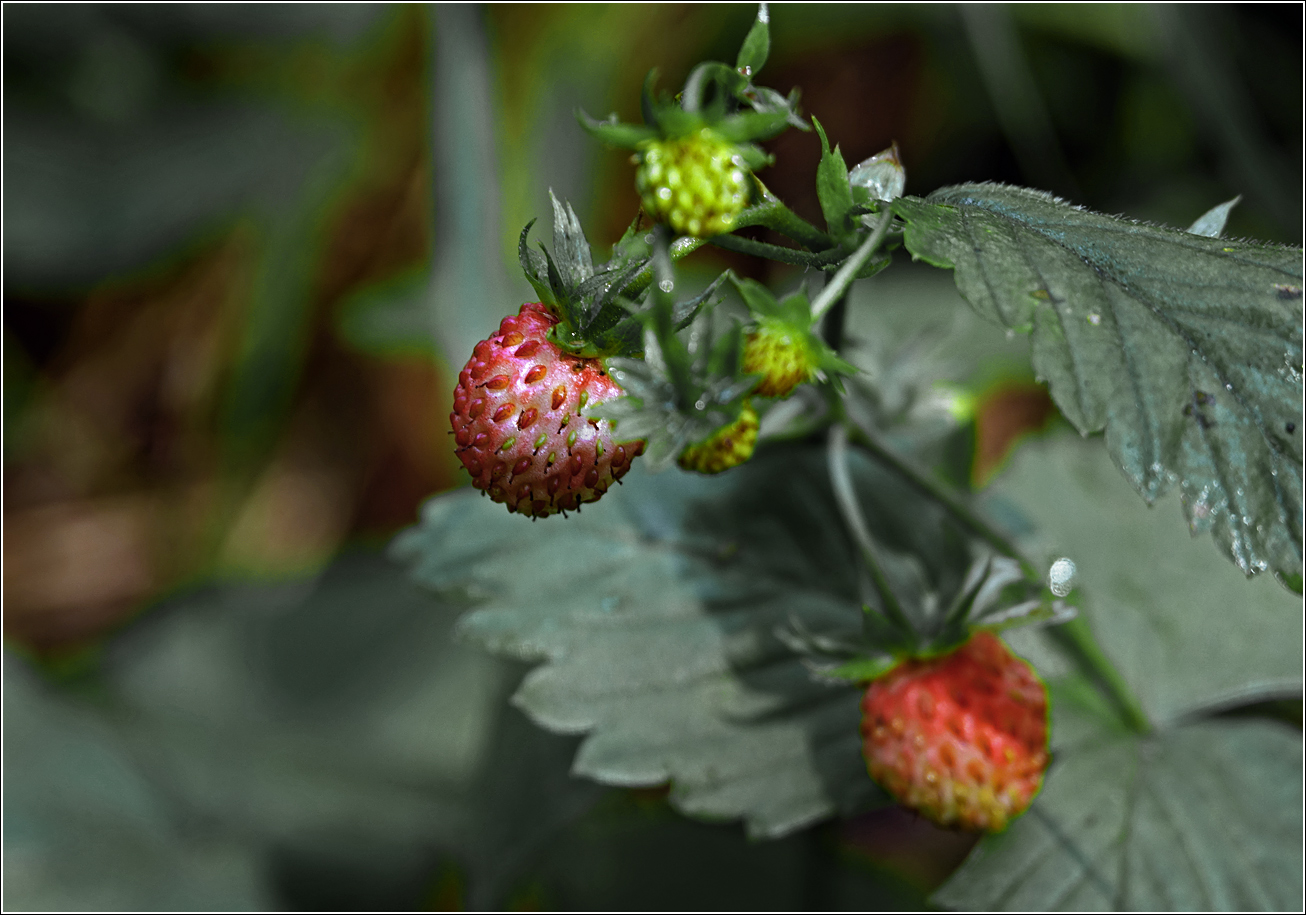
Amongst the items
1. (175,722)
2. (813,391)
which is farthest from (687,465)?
(175,722)

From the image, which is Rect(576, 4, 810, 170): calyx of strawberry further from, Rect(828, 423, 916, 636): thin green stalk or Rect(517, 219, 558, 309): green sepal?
Rect(828, 423, 916, 636): thin green stalk

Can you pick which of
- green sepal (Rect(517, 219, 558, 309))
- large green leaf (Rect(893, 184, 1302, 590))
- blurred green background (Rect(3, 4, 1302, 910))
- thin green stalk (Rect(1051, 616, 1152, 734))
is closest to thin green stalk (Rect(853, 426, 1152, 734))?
thin green stalk (Rect(1051, 616, 1152, 734))

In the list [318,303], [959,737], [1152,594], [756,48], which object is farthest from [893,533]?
[318,303]

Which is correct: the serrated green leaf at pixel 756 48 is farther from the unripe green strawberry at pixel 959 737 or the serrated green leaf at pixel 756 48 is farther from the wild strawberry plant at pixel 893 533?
the unripe green strawberry at pixel 959 737

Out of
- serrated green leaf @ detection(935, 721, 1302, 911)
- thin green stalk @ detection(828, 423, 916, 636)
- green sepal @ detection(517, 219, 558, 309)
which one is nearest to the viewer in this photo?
green sepal @ detection(517, 219, 558, 309)

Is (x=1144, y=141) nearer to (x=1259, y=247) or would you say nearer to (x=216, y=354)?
(x=1259, y=247)

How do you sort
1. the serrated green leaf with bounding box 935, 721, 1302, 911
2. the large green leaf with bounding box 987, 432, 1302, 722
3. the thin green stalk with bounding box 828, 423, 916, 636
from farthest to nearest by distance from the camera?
the large green leaf with bounding box 987, 432, 1302, 722 → the serrated green leaf with bounding box 935, 721, 1302, 911 → the thin green stalk with bounding box 828, 423, 916, 636

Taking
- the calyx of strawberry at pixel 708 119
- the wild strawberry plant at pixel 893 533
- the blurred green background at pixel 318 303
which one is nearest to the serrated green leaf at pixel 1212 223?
the wild strawberry plant at pixel 893 533
